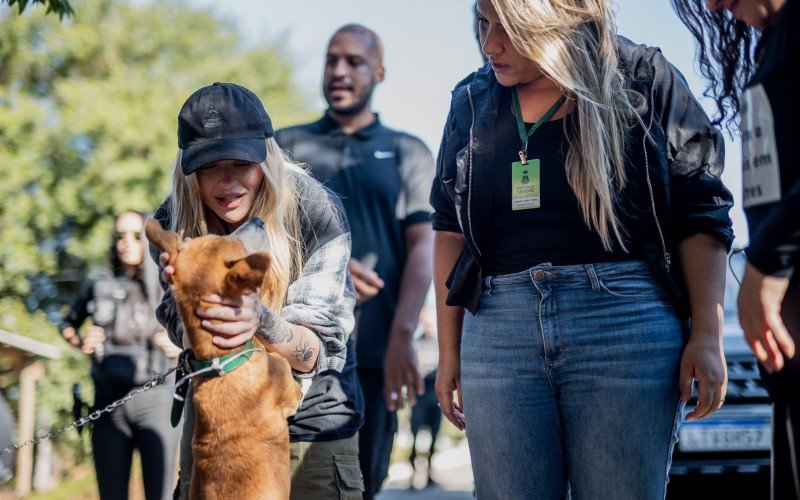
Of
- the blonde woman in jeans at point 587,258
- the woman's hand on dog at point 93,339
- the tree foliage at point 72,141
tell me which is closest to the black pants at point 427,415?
the tree foliage at point 72,141

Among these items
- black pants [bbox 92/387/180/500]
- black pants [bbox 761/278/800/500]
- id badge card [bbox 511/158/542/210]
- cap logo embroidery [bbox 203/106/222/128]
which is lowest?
black pants [bbox 92/387/180/500]

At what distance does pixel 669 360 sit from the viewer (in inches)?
116

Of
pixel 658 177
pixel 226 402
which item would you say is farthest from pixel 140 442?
pixel 658 177

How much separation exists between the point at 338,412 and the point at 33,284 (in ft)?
37.0

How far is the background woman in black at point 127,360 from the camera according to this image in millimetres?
6098

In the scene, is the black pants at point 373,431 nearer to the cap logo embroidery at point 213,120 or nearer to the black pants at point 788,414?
the cap logo embroidery at point 213,120

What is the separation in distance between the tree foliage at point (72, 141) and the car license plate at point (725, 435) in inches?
351

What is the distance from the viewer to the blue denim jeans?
2910 mm

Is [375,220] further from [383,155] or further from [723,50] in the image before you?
[723,50]

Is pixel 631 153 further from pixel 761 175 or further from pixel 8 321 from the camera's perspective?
pixel 8 321

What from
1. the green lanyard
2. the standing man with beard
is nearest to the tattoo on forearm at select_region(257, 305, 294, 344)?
the green lanyard

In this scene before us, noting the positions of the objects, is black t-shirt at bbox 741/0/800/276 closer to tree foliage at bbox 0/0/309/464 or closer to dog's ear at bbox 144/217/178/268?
dog's ear at bbox 144/217/178/268

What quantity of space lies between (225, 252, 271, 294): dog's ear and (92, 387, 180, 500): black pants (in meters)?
3.62

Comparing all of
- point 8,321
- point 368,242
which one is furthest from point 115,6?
point 368,242
